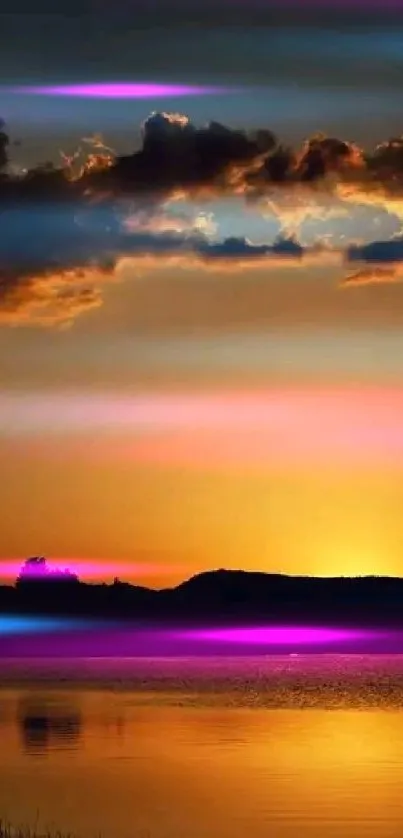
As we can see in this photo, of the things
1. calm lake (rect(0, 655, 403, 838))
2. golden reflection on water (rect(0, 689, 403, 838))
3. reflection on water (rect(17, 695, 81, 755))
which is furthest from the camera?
reflection on water (rect(17, 695, 81, 755))

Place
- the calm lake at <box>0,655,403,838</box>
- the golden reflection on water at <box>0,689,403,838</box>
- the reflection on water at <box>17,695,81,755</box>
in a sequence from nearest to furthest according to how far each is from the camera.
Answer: the golden reflection on water at <box>0,689,403,838</box> → the calm lake at <box>0,655,403,838</box> → the reflection on water at <box>17,695,81,755</box>

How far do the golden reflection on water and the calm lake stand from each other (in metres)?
0.03

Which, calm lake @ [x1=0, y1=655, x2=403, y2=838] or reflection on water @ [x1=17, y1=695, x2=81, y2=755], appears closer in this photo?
calm lake @ [x1=0, y1=655, x2=403, y2=838]

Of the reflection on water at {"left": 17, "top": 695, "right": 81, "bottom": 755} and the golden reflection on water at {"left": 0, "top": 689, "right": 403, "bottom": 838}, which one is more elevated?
the golden reflection on water at {"left": 0, "top": 689, "right": 403, "bottom": 838}

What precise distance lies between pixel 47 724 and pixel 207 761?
858 cm

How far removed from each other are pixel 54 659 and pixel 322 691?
129 feet

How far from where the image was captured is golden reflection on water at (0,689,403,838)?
16.0m

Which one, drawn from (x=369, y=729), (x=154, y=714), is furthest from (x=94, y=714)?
(x=369, y=729)

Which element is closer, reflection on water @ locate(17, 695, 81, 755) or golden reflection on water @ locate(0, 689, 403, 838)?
golden reflection on water @ locate(0, 689, 403, 838)

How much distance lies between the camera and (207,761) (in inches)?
869

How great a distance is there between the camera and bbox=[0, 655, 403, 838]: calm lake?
1611cm

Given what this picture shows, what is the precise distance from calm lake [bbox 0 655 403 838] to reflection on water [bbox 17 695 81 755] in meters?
0.04

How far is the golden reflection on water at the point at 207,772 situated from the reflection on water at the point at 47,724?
0.18ft

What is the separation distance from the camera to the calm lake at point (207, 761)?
634 inches
